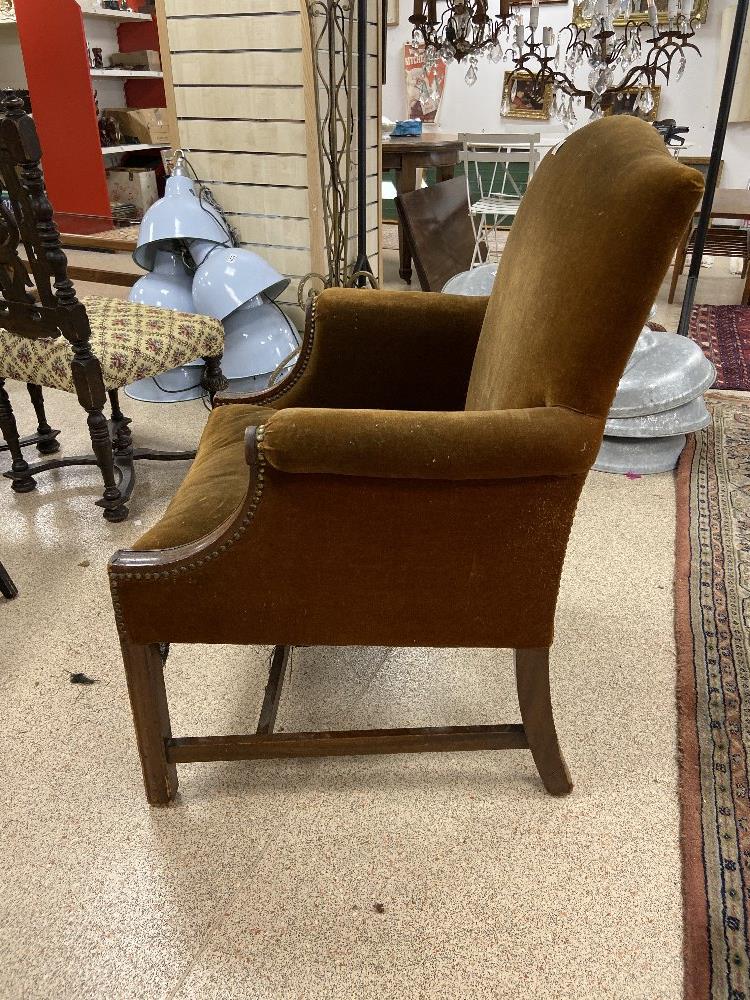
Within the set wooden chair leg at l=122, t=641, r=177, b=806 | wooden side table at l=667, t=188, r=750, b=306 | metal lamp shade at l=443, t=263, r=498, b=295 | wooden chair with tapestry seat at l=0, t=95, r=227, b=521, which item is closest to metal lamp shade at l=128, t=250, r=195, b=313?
wooden chair with tapestry seat at l=0, t=95, r=227, b=521

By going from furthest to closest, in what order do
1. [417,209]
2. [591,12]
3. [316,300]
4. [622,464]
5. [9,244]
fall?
[417,209], [591,12], [622,464], [9,244], [316,300]

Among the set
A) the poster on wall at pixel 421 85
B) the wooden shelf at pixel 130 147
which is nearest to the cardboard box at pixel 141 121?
the wooden shelf at pixel 130 147

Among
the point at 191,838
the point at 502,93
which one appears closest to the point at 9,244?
the point at 191,838

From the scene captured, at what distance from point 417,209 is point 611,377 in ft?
12.6

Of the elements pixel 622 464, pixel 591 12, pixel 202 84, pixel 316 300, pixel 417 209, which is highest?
pixel 591 12

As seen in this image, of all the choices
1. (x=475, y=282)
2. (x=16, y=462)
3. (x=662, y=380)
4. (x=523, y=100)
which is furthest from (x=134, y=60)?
(x=523, y=100)

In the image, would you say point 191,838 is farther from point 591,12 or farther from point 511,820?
point 591,12

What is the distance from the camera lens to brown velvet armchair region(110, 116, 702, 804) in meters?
1.00

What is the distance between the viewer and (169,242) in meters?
2.81

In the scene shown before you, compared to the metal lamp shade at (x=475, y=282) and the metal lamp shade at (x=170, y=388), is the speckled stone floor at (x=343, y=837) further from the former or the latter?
the metal lamp shade at (x=475, y=282)

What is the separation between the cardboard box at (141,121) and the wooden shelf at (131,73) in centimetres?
18

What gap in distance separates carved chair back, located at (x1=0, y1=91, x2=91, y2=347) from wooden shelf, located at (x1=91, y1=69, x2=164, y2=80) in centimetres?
257

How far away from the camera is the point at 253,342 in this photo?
9.09 ft

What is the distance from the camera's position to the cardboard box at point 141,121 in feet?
14.2
